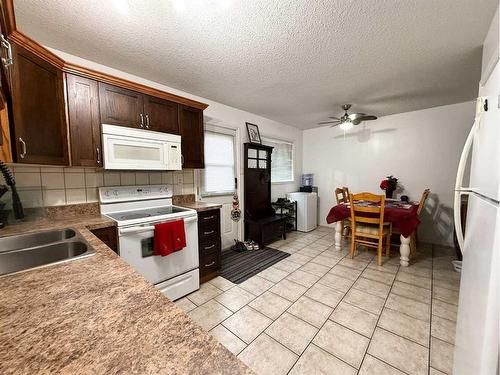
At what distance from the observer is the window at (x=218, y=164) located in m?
3.13

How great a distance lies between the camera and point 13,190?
1616 mm

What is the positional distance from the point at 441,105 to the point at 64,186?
5249mm

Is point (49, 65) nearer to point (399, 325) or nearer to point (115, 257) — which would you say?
point (115, 257)

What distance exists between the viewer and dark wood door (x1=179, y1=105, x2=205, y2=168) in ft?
7.96

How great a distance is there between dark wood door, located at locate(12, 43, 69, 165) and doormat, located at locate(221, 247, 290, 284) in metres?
2.04

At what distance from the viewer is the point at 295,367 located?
4.42ft

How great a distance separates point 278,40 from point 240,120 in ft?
6.25

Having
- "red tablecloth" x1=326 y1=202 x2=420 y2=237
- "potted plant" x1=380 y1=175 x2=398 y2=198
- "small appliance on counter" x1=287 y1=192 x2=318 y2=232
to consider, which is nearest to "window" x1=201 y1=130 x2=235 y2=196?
"small appliance on counter" x1=287 y1=192 x2=318 y2=232

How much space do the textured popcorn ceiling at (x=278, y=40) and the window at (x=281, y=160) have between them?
178 cm

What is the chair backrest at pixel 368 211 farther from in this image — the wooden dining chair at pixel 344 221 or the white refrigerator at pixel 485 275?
the white refrigerator at pixel 485 275

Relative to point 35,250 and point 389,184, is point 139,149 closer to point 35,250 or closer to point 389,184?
point 35,250

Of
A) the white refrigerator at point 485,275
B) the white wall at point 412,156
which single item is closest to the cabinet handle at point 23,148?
the white refrigerator at point 485,275

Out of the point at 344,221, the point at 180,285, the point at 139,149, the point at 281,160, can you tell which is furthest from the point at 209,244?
the point at 281,160

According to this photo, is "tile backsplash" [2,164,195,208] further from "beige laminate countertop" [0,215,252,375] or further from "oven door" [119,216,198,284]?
"beige laminate countertop" [0,215,252,375]
